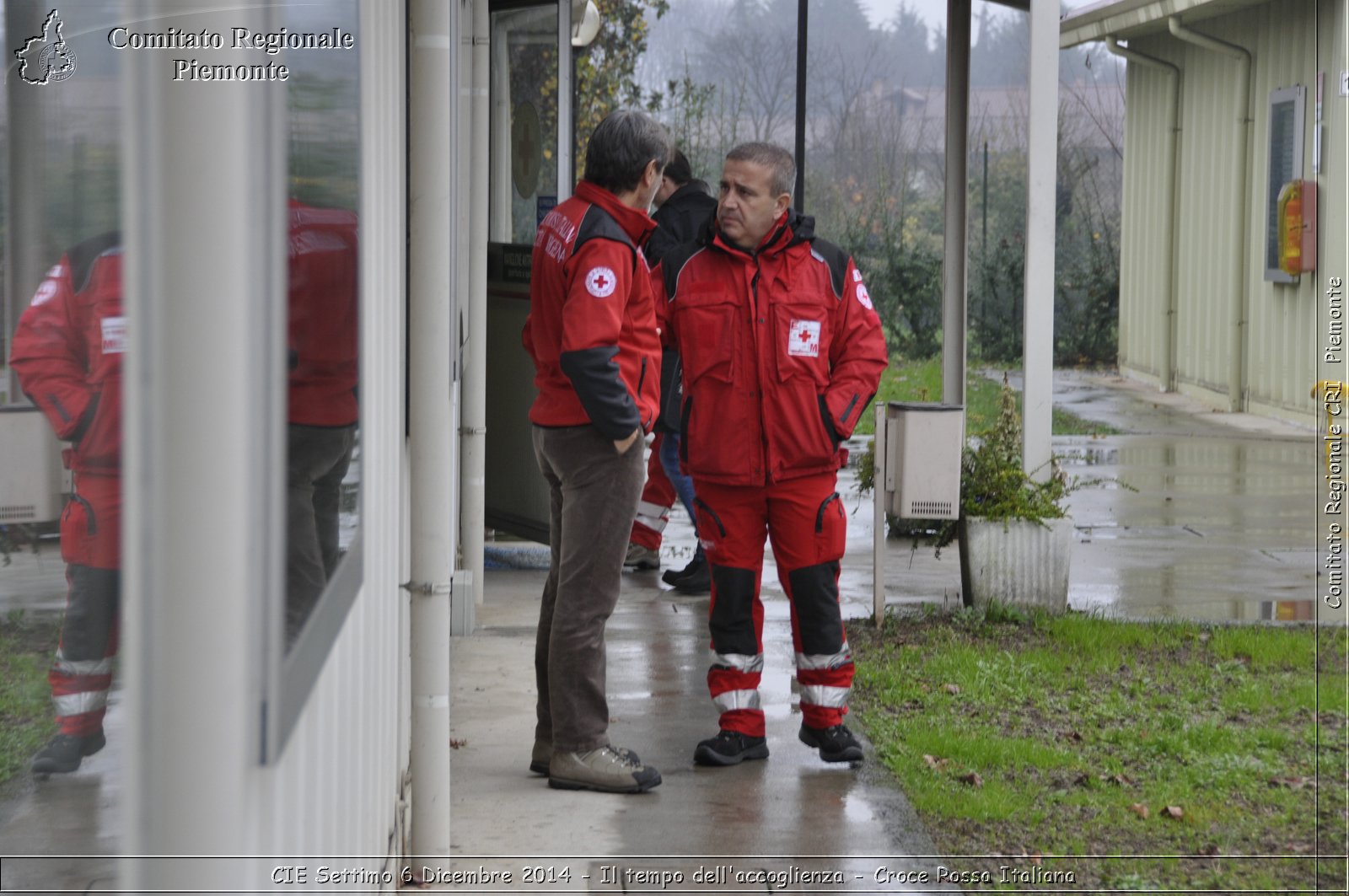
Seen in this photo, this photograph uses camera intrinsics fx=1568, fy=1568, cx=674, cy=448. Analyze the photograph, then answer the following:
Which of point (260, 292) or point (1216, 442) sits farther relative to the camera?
point (1216, 442)

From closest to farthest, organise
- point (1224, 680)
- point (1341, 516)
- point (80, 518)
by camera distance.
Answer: point (80, 518), point (1224, 680), point (1341, 516)

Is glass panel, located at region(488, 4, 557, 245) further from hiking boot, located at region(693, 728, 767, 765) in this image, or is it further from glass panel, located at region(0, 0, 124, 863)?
glass panel, located at region(0, 0, 124, 863)

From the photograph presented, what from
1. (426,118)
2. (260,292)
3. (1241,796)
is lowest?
(1241,796)

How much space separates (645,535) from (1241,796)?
3796mm

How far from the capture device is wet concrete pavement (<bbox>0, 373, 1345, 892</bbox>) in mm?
1685

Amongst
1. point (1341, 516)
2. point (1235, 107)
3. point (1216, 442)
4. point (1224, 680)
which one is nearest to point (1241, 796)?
point (1224, 680)

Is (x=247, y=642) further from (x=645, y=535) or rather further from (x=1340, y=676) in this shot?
(x=645, y=535)

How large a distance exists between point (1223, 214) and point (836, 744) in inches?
525

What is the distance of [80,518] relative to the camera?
1.68 m

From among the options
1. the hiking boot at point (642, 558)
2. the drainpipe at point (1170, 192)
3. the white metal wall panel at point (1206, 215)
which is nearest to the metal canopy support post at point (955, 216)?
the hiking boot at point (642, 558)

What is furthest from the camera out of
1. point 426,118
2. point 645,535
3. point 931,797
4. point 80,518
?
point 645,535

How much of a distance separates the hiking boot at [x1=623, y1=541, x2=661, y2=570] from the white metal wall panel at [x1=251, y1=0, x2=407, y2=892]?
12.9 ft

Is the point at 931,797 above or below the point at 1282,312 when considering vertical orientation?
below

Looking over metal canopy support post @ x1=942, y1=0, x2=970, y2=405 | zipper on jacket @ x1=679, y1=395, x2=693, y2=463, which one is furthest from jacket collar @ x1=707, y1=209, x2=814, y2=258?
metal canopy support post @ x1=942, y1=0, x2=970, y2=405
